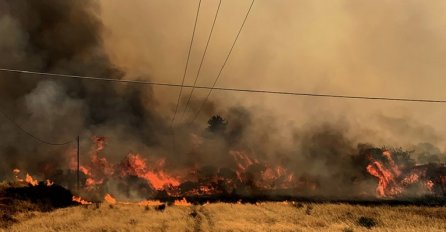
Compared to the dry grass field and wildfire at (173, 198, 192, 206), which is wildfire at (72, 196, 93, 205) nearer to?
the dry grass field

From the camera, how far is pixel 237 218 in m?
25.8

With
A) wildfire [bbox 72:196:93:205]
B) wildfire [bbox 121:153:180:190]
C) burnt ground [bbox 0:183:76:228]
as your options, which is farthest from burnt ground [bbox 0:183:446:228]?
wildfire [bbox 121:153:180:190]

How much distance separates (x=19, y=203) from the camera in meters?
28.9

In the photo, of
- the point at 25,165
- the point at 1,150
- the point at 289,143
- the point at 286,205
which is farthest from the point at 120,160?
the point at 289,143

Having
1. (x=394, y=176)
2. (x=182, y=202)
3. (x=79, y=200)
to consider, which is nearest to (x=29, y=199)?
(x=79, y=200)

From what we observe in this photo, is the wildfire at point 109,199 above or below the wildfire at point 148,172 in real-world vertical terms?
below

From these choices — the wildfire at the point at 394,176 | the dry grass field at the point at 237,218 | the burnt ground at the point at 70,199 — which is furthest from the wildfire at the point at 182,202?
the wildfire at the point at 394,176

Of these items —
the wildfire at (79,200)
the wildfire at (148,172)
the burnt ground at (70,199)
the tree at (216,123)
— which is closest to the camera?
the burnt ground at (70,199)

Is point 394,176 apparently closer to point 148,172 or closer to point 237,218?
point 237,218

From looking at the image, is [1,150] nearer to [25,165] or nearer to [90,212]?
[25,165]

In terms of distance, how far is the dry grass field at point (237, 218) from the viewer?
2281 cm

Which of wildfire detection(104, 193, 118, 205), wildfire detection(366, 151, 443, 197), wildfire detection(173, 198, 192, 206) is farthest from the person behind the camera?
wildfire detection(366, 151, 443, 197)

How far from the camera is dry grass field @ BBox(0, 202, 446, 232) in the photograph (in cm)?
2281

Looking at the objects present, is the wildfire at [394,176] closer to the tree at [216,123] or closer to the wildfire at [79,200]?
the wildfire at [79,200]
